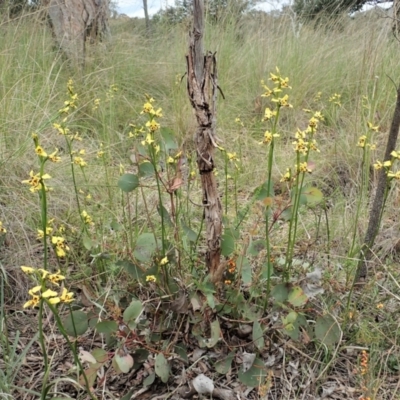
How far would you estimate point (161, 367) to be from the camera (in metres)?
0.91

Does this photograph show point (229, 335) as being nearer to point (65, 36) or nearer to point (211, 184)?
point (211, 184)

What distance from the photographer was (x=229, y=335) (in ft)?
3.53

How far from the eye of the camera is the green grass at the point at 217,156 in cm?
115

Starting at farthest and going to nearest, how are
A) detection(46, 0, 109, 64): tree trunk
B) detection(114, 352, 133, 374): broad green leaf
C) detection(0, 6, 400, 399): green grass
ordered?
detection(46, 0, 109, 64): tree trunk
detection(0, 6, 400, 399): green grass
detection(114, 352, 133, 374): broad green leaf

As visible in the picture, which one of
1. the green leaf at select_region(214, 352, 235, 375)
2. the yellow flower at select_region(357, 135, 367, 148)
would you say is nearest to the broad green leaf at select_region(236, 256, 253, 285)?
the green leaf at select_region(214, 352, 235, 375)

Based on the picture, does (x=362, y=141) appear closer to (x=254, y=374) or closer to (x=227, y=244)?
(x=227, y=244)

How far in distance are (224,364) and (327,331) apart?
0.79 ft

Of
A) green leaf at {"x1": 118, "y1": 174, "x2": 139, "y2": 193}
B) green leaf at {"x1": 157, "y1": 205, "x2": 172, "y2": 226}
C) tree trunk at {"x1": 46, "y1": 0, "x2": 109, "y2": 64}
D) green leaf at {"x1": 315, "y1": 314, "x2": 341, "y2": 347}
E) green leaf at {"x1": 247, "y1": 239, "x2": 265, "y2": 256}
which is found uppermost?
tree trunk at {"x1": 46, "y1": 0, "x2": 109, "y2": 64}

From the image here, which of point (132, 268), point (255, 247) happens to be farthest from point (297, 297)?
point (132, 268)

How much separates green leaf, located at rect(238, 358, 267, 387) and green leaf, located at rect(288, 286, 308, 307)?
0.55 feet

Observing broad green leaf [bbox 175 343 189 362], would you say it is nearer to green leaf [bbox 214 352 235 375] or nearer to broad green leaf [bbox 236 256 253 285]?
green leaf [bbox 214 352 235 375]

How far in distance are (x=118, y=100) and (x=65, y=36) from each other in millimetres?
695

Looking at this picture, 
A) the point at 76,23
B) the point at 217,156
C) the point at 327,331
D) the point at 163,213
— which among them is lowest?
the point at 327,331

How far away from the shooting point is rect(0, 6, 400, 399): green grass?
1.15 meters
